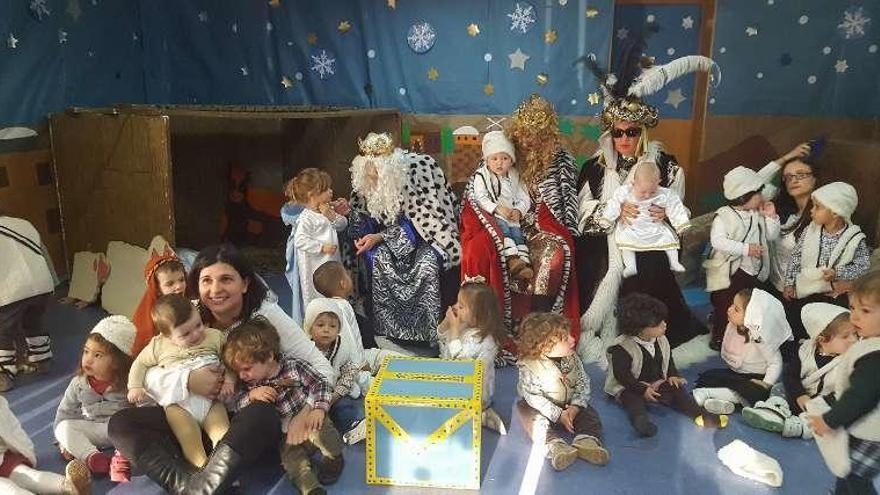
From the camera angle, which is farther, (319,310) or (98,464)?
(319,310)

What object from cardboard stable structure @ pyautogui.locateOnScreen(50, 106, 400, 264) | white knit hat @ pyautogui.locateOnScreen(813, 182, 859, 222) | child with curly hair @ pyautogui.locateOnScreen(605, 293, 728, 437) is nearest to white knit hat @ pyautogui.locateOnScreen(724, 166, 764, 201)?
white knit hat @ pyautogui.locateOnScreen(813, 182, 859, 222)

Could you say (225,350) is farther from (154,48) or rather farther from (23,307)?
(154,48)

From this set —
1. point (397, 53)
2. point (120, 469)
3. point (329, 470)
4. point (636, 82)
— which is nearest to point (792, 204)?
point (636, 82)

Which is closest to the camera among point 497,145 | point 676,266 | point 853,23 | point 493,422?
point 493,422

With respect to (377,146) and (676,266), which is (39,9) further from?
(676,266)

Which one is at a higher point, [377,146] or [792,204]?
[377,146]

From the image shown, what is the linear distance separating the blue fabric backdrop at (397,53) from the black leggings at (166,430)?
341 centimetres

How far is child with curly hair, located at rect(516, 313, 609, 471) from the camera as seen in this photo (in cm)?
332

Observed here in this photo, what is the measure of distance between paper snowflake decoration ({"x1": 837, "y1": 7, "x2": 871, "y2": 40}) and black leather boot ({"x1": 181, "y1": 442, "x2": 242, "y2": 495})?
19.0 feet

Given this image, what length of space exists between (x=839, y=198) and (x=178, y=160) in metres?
5.55

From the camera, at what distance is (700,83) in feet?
20.4

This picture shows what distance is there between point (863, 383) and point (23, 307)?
169 inches

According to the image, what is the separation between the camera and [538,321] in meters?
3.40

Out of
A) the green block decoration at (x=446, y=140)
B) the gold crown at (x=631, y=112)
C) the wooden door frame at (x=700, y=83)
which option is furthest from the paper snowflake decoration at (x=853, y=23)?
the green block decoration at (x=446, y=140)
